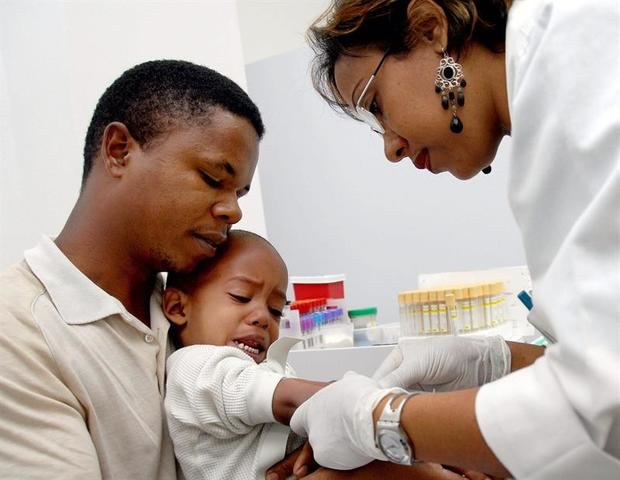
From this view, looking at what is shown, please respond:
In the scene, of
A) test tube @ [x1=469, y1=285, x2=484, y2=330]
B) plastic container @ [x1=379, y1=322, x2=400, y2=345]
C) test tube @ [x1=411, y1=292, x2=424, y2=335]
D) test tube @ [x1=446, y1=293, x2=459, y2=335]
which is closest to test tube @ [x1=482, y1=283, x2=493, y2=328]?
test tube @ [x1=469, y1=285, x2=484, y2=330]

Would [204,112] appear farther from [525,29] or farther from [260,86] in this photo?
[260,86]

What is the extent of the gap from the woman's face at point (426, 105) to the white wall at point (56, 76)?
3.57 ft

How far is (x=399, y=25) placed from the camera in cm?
115

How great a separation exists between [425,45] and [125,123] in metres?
0.64

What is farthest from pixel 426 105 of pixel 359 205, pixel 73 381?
pixel 359 205

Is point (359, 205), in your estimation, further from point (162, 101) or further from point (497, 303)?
point (162, 101)

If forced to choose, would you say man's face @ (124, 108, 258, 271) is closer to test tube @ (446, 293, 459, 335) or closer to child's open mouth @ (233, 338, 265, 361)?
child's open mouth @ (233, 338, 265, 361)

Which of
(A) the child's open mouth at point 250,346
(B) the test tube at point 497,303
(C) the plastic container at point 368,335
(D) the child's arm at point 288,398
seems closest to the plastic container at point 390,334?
(C) the plastic container at point 368,335

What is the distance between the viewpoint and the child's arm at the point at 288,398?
1.11 metres

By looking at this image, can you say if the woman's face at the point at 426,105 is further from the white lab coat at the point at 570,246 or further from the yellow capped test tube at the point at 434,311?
the yellow capped test tube at the point at 434,311

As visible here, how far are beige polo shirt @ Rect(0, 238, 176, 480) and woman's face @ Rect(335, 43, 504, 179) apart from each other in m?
0.63

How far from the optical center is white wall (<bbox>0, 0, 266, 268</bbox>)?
2.02m

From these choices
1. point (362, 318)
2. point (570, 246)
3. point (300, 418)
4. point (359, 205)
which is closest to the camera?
point (570, 246)

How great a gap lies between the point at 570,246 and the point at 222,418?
0.68 metres
